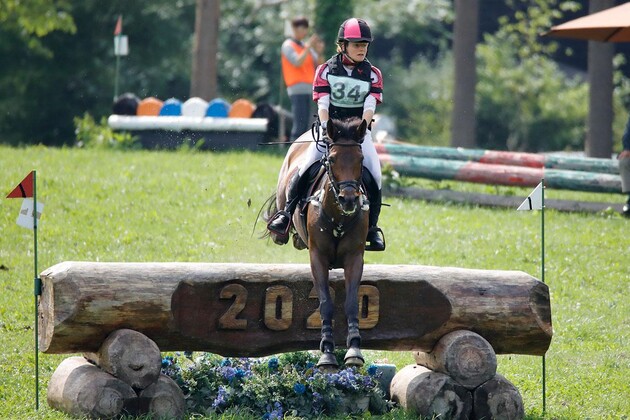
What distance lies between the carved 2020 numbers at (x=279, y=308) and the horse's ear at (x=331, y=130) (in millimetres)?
1177

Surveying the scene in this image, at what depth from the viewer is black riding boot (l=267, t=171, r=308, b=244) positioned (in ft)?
29.5

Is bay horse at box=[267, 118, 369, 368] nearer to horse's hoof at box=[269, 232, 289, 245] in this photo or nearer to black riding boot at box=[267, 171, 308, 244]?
black riding boot at box=[267, 171, 308, 244]

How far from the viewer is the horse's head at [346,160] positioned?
25.5 feet

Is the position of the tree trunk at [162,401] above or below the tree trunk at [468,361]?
below

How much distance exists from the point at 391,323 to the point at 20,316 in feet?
13.8

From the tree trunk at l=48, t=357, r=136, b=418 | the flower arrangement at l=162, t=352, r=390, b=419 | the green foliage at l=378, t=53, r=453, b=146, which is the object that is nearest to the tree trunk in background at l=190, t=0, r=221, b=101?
the green foliage at l=378, t=53, r=453, b=146

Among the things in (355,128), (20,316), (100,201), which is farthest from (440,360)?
(100,201)

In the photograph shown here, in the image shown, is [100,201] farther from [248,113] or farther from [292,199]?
[292,199]

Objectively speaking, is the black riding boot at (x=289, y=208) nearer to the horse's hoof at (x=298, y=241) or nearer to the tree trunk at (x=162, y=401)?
the horse's hoof at (x=298, y=241)

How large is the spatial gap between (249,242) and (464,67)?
8.22 metres

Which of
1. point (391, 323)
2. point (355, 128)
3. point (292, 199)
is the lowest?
point (391, 323)

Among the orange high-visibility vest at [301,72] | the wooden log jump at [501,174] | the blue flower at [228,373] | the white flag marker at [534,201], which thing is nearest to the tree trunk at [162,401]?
the blue flower at [228,373]

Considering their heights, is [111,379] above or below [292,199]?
below

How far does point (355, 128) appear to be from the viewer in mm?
8055
